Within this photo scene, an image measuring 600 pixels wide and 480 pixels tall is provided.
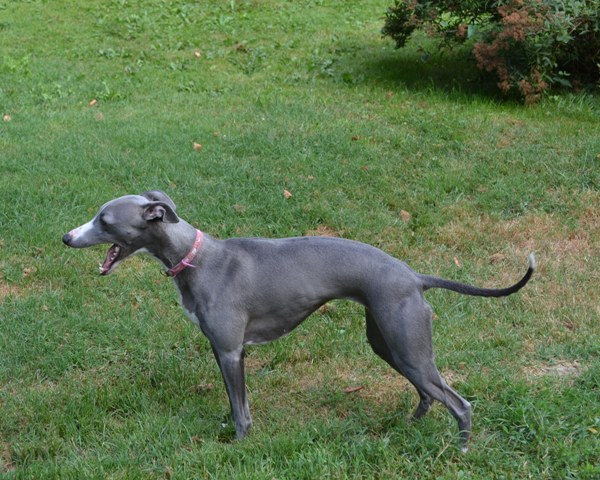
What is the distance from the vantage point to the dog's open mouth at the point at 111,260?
4121 millimetres

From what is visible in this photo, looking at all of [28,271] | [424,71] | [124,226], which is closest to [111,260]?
[124,226]

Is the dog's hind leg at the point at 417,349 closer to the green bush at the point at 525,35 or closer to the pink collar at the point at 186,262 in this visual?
the pink collar at the point at 186,262

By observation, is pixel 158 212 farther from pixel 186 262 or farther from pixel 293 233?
pixel 293 233

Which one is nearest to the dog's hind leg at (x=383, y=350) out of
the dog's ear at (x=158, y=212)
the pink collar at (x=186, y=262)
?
the pink collar at (x=186, y=262)

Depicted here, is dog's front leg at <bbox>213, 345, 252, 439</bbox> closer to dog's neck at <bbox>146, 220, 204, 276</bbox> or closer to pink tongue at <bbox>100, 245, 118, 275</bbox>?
dog's neck at <bbox>146, 220, 204, 276</bbox>

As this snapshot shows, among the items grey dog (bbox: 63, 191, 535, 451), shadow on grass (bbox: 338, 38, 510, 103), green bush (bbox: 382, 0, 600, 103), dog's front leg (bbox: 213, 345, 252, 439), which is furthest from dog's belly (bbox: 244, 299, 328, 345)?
shadow on grass (bbox: 338, 38, 510, 103)

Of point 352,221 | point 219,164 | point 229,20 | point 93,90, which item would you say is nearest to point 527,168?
point 352,221

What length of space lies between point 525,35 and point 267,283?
576 centimetres

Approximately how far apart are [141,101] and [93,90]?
0.81 meters

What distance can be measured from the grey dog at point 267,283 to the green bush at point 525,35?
5.48 metres

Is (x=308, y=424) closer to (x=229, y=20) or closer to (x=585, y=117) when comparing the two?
(x=585, y=117)

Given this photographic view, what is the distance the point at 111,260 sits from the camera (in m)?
4.15

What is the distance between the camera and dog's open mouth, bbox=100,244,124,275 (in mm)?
4121

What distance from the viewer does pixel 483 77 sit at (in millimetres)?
10117
